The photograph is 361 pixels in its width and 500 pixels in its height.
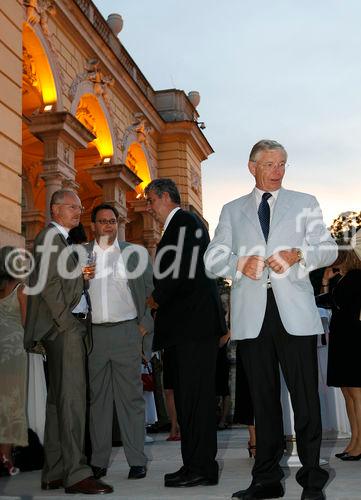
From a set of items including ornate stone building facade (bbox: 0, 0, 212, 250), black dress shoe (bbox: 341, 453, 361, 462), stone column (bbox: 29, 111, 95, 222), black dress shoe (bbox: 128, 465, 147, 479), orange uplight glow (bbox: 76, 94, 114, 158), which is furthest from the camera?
orange uplight glow (bbox: 76, 94, 114, 158)

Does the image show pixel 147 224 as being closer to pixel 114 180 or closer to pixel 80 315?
pixel 114 180

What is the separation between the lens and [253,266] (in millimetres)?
3715

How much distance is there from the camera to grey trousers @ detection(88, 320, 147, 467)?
4.95 meters

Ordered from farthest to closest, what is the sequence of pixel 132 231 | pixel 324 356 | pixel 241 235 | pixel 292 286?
pixel 132 231
pixel 324 356
pixel 241 235
pixel 292 286

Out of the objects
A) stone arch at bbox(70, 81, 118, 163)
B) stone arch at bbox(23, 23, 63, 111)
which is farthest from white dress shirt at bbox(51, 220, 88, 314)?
stone arch at bbox(70, 81, 118, 163)

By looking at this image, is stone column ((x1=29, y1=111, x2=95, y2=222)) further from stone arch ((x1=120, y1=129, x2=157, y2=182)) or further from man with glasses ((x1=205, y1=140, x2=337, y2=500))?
man with glasses ((x1=205, y1=140, x2=337, y2=500))

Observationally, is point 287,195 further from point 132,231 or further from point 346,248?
point 132,231

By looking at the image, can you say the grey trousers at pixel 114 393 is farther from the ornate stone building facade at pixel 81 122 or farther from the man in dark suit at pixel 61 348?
the ornate stone building facade at pixel 81 122

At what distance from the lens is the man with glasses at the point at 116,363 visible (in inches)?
195

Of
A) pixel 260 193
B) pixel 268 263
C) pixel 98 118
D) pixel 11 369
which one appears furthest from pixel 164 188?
pixel 98 118

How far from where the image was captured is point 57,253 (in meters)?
4.50

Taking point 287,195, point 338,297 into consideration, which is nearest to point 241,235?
→ point 287,195

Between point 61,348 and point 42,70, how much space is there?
33.0 ft

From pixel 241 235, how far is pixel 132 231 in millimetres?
17522
